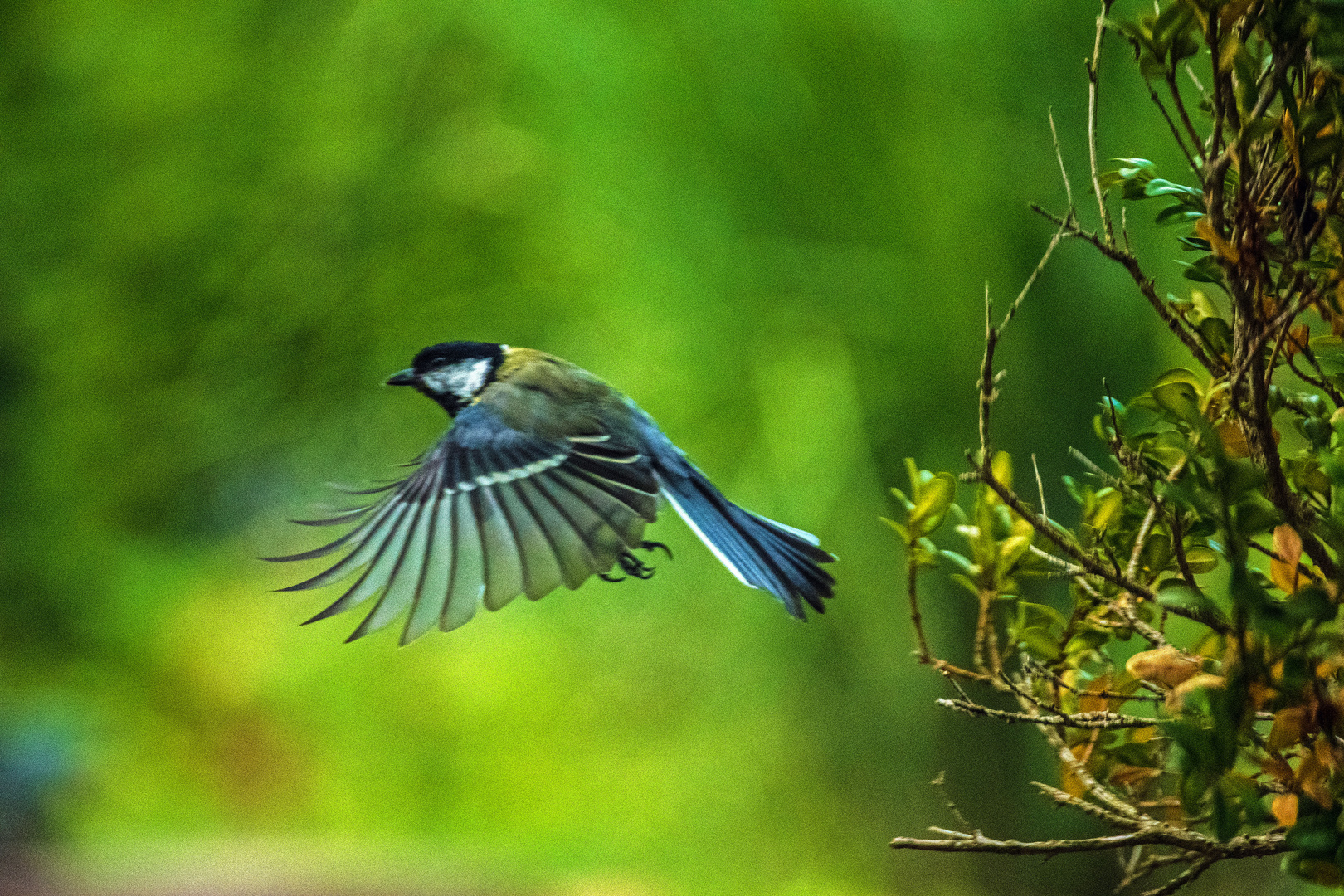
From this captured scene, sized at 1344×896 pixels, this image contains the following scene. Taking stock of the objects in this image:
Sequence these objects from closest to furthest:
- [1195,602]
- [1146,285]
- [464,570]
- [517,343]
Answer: [1195,602]
[1146,285]
[464,570]
[517,343]

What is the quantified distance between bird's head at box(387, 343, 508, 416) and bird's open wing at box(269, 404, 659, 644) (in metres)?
0.04

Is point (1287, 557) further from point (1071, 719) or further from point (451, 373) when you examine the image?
point (451, 373)

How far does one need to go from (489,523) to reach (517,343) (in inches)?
50.3

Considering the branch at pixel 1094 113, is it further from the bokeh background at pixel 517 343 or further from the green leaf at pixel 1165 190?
the bokeh background at pixel 517 343

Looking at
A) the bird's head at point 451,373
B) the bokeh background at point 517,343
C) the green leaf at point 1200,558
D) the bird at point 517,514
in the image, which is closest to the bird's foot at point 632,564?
the bird at point 517,514

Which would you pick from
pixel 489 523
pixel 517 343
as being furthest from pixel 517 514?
pixel 517 343

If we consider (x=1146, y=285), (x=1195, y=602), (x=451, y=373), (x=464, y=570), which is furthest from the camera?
(x=451, y=373)

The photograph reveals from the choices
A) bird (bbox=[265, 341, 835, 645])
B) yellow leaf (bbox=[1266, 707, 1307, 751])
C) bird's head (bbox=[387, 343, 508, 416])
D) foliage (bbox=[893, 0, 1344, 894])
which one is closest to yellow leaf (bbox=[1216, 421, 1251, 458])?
foliage (bbox=[893, 0, 1344, 894])

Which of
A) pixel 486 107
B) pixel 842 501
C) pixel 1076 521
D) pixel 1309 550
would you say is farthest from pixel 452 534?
pixel 486 107

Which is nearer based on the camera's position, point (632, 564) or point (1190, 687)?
point (1190, 687)

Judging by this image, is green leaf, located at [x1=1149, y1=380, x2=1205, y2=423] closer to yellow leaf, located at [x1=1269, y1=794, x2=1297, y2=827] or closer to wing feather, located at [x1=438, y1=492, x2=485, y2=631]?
yellow leaf, located at [x1=1269, y1=794, x2=1297, y2=827]

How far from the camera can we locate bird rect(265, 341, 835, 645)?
59 cm

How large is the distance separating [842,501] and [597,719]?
62cm

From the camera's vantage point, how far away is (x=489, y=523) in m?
0.65
